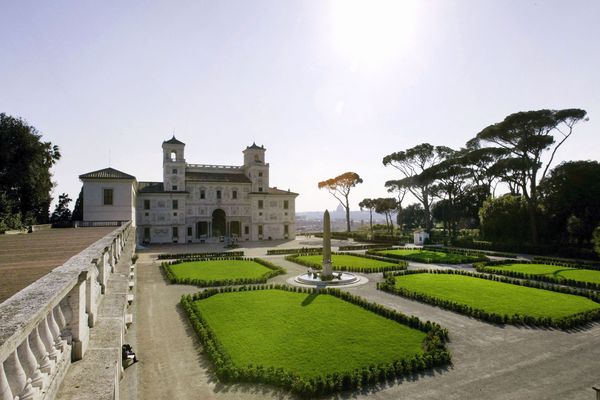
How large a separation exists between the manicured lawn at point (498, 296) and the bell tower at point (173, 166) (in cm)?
3804

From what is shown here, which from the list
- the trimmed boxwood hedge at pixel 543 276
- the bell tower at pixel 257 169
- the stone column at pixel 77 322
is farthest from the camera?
the bell tower at pixel 257 169

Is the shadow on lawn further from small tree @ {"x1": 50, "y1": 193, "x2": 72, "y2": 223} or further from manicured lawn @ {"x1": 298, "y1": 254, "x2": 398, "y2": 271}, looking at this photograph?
small tree @ {"x1": 50, "y1": 193, "x2": 72, "y2": 223}

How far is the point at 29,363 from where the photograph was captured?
2963 mm

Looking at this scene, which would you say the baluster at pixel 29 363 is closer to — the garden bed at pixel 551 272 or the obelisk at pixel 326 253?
the obelisk at pixel 326 253

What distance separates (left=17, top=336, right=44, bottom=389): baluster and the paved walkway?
648cm

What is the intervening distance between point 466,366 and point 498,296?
9.09 m

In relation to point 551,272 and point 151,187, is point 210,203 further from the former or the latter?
point 551,272

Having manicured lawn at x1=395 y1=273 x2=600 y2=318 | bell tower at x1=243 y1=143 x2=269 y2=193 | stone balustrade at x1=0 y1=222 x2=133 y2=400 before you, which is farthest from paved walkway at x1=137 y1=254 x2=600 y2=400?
bell tower at x1=243 y1=143 x2=269 y2=193

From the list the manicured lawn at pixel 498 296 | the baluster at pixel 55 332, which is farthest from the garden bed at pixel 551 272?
the baluster at pixel 55 332

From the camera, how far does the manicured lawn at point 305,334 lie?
10438mm

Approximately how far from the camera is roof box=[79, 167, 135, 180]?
4109cm

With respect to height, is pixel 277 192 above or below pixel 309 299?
above

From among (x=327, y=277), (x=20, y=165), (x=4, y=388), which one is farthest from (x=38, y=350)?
(x=20, y=165)

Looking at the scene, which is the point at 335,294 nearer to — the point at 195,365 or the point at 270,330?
the point at 270,330
